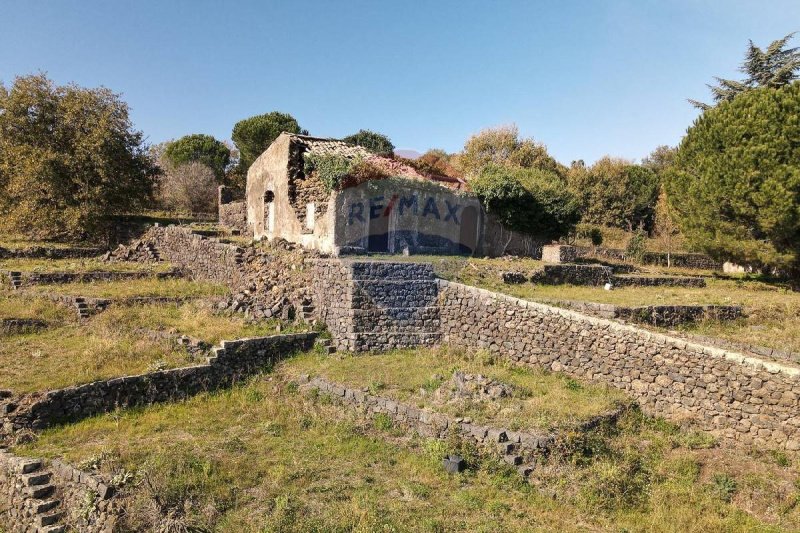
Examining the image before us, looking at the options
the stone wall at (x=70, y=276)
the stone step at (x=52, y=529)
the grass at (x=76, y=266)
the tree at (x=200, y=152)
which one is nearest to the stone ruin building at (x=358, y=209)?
the grass at (x=76, y=266)

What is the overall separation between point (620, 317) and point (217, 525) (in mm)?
11027

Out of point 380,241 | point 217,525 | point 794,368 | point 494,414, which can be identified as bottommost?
point 217,525

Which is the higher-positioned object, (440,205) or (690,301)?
(440,205)

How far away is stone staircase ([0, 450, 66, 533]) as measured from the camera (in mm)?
8078

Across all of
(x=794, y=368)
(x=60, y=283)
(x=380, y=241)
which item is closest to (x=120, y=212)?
(x=60, y=283)

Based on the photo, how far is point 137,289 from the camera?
710 inches

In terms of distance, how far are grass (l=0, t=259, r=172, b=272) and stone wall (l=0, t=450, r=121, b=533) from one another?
12519 millimetres

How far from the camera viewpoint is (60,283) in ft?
60.4

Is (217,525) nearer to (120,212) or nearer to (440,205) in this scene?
(440,205)

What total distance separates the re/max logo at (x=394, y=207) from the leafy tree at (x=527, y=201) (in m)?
3.10

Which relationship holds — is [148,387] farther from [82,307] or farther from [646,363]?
[646,363]

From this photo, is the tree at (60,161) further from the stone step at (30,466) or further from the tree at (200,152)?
the tree at (200,152)

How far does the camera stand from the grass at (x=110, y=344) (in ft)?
37.1

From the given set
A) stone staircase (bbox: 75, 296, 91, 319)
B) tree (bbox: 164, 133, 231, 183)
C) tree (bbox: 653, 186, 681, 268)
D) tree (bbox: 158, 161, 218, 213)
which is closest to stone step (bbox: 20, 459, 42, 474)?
stone staircase (bbox: 75, 296, 91, 319)
